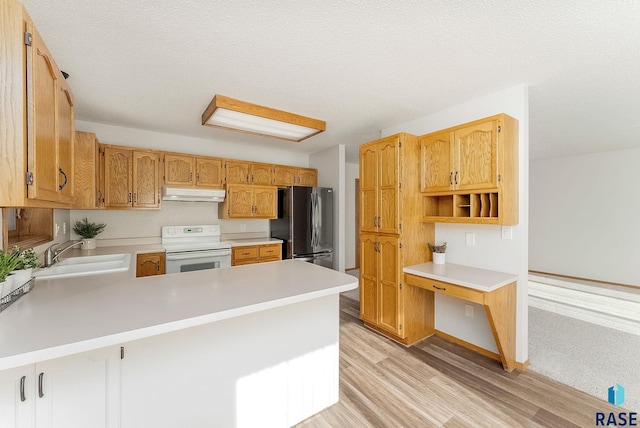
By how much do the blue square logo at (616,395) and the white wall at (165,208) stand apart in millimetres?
4396

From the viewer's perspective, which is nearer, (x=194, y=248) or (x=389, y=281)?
(x=389, y=281)

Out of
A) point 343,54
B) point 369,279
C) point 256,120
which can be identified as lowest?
point 369,279

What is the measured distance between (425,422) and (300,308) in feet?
3.74

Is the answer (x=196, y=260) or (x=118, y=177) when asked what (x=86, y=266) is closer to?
(x=196, y=260)

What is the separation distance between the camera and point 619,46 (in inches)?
70.1

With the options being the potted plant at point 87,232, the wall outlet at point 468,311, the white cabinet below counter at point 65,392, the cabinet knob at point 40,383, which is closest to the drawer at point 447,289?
the wall outlet at point 468,311

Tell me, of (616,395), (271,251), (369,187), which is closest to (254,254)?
(271,251)

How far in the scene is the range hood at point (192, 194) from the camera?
3564 mm

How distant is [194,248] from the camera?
3.55m

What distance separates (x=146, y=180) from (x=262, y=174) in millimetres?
1636

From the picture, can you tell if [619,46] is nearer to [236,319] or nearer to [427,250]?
[427,250]

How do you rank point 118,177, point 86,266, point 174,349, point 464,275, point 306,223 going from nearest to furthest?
point 174,349 < point 86,266 < point 464,275 < point 118,177 < point 306,223

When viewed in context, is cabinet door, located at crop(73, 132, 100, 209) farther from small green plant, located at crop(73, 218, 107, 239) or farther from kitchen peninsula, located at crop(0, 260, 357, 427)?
kitchen peninsula, located at crop(0, 260, 357, 427)

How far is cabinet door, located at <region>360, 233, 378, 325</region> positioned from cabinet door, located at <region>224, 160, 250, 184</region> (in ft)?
7.16
